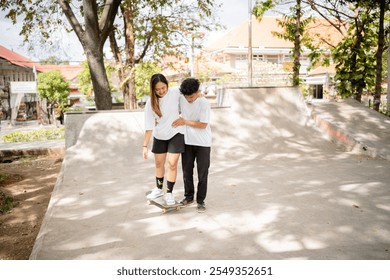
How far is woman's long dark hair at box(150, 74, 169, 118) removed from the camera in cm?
410

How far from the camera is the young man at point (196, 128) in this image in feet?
13.0

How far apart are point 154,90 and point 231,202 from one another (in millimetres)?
1794

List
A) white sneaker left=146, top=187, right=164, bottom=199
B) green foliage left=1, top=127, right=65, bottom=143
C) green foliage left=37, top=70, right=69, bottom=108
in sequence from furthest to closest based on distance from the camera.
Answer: green foliage left=37, top=70, right=69, bottom=108 < green foliage left=1, top=127, right=65, bottom=143 < white sneaker left=146, top=187, right=164, bottom=199

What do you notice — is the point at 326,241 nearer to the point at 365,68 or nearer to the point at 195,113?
the point at 195,113

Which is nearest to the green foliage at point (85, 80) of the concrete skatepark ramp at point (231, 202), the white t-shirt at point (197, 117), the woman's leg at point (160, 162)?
the concrete skatepark ramp at point (231, 202)

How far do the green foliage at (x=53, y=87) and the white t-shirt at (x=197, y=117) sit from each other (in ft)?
92.0

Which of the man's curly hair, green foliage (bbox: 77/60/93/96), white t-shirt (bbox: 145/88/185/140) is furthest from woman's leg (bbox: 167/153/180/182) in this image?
green foliage (bbox: 77/60/93/96)

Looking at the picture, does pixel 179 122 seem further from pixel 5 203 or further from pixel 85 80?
pixel 85 80

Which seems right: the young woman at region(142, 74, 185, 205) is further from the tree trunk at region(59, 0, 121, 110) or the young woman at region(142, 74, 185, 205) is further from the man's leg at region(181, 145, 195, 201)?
the tree trunk at region(59, 0, 121, 110)

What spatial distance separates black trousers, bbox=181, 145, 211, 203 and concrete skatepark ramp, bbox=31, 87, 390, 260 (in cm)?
24

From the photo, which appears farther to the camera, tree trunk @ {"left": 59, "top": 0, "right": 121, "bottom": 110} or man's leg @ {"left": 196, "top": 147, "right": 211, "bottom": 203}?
tree trunk @ {"left": 59, "top": 0, "right": 121, "bottom": 110}

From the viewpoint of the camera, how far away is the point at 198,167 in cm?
422

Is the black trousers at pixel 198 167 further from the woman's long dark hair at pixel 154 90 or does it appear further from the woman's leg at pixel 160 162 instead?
the woman's long dark hair at pixel 154 90

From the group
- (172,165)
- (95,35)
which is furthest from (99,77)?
(172,165)
